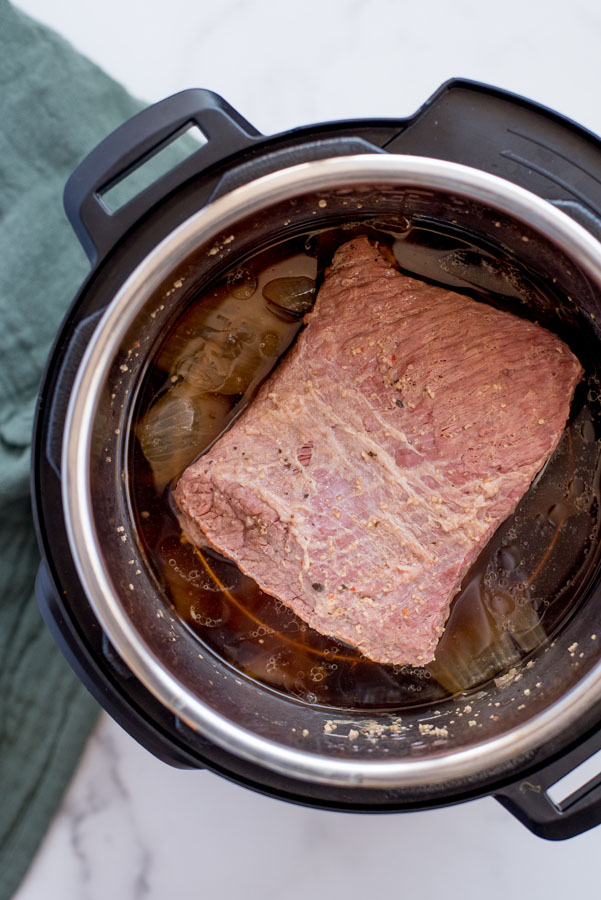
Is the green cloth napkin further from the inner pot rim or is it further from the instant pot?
the inner pot rim

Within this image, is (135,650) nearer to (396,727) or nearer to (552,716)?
(396,727)

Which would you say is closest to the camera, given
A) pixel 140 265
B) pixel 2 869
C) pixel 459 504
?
pixel 140 265

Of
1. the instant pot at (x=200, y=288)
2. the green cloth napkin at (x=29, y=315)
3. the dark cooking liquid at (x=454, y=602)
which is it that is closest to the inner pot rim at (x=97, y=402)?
the instant pot at (x=200, y=288)

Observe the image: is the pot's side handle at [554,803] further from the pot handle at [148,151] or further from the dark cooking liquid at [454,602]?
the pot handle at [148,151]

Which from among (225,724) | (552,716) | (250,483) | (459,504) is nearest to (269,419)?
(250,483)

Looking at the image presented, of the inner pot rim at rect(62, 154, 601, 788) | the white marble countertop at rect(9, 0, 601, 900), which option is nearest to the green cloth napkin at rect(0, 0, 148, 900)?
the white marble countertop at rect(9, 0, 601, 900)

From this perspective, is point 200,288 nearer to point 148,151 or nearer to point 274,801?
point 148,151
